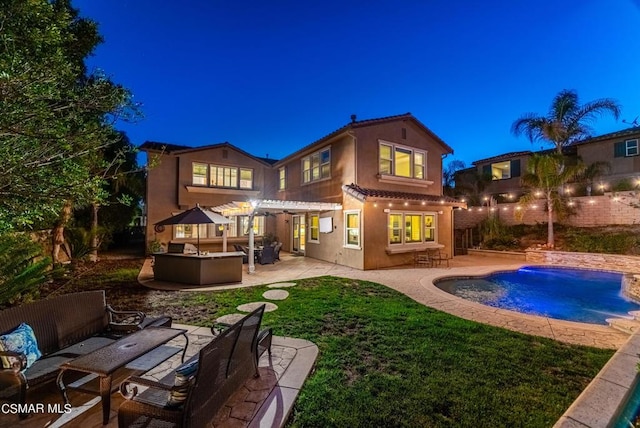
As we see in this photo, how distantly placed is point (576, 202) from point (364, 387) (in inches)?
822

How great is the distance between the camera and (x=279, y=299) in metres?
8.01

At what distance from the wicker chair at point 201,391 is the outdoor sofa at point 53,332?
47.3 inches

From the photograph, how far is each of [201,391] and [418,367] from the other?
9.97 ft

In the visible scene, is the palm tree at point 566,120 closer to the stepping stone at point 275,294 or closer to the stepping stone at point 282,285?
the stepping stone at point 282,285

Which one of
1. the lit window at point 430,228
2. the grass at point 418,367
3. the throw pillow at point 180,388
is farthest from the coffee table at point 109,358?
the lit window at point 430,228

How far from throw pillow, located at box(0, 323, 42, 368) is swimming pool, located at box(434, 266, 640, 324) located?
10010 mm

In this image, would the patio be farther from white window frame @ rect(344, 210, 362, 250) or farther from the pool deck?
white window frame @ rect(344, 210, 362, 250)

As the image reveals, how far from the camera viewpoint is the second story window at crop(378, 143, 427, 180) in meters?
14.2

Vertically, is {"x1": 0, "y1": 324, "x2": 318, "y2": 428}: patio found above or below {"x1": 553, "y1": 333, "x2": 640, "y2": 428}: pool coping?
below

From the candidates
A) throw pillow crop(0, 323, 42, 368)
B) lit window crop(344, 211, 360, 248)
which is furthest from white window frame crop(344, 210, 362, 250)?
throw pillow crop(0, 323, 42, 368)

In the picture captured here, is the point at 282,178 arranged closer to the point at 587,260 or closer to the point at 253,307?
the point at 253,307

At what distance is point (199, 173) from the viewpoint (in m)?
18.3

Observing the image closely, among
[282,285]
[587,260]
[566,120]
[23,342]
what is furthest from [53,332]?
[566,120]

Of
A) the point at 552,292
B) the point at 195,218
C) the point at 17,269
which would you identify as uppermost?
the point at 195,218
